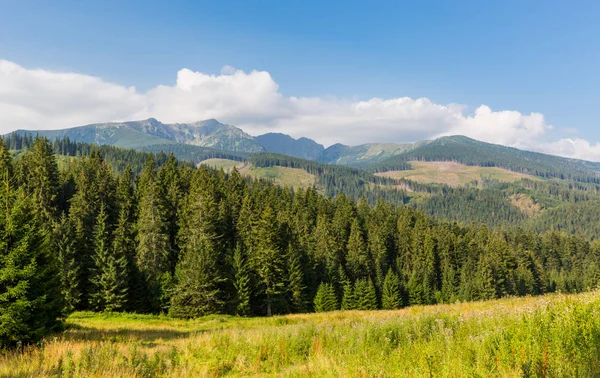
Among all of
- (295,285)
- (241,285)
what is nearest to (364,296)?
(295,285)

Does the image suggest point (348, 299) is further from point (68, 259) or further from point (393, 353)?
point (393, 353)

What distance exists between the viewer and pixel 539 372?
555 centimetres

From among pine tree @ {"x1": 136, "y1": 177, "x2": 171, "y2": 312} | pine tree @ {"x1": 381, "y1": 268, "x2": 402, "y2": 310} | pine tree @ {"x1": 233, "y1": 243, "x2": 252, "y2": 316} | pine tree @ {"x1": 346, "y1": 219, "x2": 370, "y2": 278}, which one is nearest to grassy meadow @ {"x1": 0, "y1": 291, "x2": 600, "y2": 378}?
pine tree @ {"x1": 233, "y1": 243, "x2": 252, "y2": 316}

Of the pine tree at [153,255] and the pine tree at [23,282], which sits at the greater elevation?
the pine tree at [23,282]

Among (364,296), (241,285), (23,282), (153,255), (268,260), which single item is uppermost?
(23,282)

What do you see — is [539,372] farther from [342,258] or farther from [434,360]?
[342,258]

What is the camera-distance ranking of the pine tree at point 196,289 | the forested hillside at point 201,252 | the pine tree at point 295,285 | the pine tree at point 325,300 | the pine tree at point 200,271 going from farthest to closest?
the pine tree at point 325,300 → the pine tree at point 295,285 → the pine tree at point 200,271 → the pine tree at point 196,289 → the forested hillside at point 201,252

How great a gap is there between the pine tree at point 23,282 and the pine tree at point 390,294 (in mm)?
66871

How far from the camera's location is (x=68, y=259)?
4669cm

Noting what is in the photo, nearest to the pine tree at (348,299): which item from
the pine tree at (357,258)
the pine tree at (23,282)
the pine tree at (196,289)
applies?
the pine tree at (357,258)

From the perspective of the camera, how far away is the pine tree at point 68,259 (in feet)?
139

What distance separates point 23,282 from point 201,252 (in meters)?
32.2

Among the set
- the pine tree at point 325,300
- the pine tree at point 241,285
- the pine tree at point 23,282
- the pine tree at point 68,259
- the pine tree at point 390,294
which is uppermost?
the pine tree at point 23,282

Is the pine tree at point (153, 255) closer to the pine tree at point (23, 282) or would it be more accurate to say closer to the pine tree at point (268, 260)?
the pine tree at point (268, 260)
